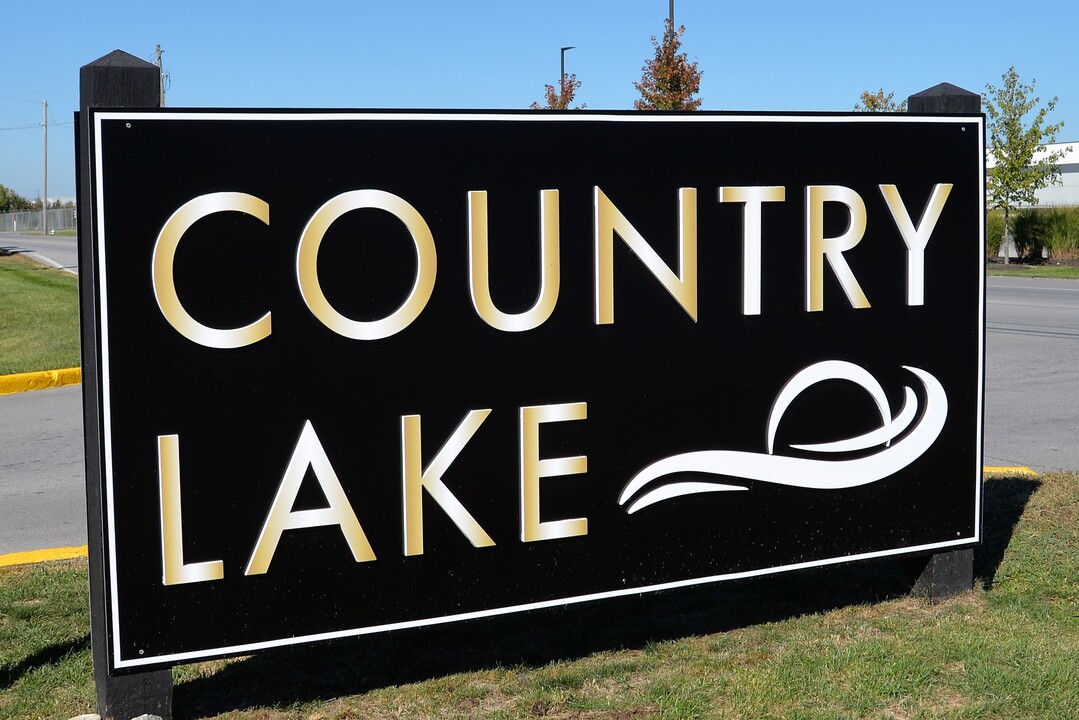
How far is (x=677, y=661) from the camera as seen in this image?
185 inches

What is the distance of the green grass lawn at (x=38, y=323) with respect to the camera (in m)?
13.5

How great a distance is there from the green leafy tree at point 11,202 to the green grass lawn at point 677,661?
10875cm

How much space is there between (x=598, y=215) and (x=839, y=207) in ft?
3.56

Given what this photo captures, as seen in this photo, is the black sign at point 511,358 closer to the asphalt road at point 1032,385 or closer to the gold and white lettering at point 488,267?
the gold and white lettering at point 488,267

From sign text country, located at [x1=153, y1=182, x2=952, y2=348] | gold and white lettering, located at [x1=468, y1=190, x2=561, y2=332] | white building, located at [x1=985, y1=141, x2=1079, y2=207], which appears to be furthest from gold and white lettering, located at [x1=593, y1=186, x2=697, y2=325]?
white building, located at [x1=985, y1=141, x2=1079, y2=207]

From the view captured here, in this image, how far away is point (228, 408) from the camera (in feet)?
13.0

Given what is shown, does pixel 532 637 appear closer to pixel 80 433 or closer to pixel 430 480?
pixel 430 480

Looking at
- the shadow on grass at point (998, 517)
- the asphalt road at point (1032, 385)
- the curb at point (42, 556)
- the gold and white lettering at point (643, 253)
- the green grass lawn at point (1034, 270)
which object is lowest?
the curb at point (42, 556)

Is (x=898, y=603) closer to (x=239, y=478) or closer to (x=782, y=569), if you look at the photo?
(x=782, y=569)

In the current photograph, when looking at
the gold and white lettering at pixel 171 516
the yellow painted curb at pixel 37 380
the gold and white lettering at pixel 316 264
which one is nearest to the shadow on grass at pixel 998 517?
the gold and white lettering at pixel 316 264

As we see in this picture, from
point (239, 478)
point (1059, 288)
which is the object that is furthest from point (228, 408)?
point (1059, 288)

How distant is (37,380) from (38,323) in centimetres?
512

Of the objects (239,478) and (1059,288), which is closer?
(239,478)

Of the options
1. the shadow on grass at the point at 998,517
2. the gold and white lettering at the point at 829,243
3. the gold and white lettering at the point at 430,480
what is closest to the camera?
the gold and white lettering at the point at 430,480
